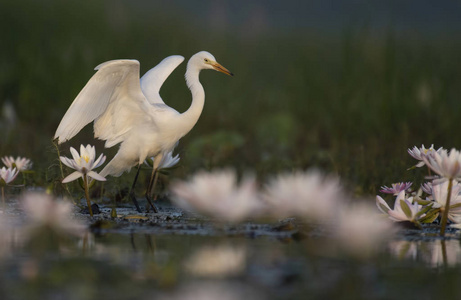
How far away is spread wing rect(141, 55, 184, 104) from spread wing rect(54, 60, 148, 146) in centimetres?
44

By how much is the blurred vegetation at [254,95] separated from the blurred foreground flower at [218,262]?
2.91 m

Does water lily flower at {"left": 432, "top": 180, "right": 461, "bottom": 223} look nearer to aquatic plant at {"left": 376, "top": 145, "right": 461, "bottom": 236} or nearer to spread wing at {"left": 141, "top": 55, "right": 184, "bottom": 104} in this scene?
aquatic plant at {"left": 376, "top": 145, "right": 461, "bottom": 236}

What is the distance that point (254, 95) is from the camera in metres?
11.0

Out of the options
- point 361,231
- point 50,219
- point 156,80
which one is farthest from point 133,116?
point 361,231

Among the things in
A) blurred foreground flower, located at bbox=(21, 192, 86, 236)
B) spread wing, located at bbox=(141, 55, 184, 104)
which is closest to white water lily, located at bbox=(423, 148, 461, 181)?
blurred foreground flower, located at bbox=(21, 192, 86, 236)

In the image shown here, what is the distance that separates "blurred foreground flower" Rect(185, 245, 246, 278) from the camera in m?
2.67

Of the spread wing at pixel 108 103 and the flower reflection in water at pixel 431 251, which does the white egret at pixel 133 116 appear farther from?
the flower reflection in water at pixel 431 251

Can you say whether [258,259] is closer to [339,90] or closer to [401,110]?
[401,110]

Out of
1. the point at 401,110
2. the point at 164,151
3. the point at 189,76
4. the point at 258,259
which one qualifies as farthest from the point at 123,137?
the point at 401,110

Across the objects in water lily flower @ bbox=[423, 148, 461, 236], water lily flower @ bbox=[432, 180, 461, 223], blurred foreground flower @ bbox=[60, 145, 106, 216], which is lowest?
water lily flower @ bbox=[432, 180, 461, 223]

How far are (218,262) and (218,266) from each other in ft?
0.29

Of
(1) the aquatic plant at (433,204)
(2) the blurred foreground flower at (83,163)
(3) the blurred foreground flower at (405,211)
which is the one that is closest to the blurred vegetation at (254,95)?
(2) the blurred foreground flower at (83,163)

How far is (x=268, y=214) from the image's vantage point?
186 cm

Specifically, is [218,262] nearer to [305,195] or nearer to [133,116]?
[305,195]
